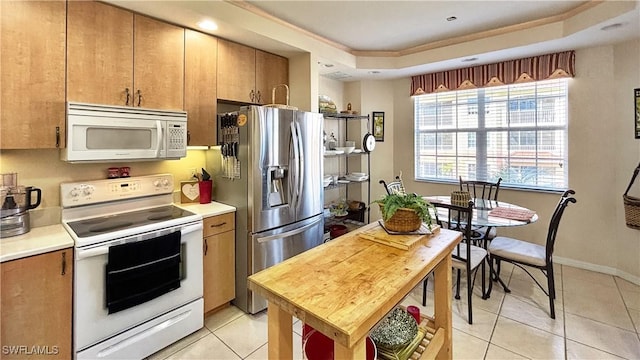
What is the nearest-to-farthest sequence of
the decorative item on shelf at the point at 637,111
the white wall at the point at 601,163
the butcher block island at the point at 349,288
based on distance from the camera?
the butcher block island at the point at 349,288 < the decorative item on shelf at the point at 637,111 < the white wall at the point at 601,163

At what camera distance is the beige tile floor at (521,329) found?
2113mm

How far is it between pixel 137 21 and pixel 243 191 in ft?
5.04

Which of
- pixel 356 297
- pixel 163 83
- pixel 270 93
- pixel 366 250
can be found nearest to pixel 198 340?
pixel 366 250

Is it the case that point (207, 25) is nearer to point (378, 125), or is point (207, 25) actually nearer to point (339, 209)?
point (339, 209)

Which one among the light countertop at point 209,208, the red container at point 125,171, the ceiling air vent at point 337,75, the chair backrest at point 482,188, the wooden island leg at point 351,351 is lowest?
the wooden island leg at point 351,351

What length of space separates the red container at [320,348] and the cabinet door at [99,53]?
2.12 m

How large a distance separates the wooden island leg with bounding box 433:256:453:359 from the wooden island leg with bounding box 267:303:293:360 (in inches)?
→ 36.6

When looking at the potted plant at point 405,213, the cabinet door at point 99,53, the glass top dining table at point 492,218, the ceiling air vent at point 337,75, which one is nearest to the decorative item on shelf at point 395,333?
the potted plant at point 405,213

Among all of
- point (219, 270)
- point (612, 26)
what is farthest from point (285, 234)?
point (612, 26)

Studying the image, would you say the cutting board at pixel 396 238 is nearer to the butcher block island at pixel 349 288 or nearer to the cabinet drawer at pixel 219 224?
the butcher block island at pixel 349 288

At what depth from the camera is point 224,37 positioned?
9.20 ft

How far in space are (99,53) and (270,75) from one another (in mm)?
1561

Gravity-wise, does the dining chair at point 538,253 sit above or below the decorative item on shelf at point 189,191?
below

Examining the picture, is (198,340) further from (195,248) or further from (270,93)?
(270,93)
